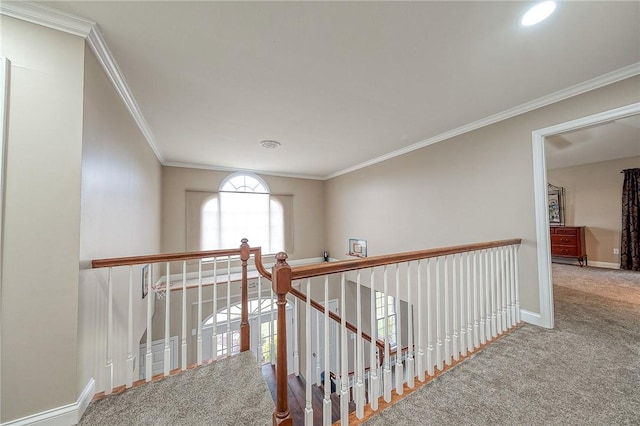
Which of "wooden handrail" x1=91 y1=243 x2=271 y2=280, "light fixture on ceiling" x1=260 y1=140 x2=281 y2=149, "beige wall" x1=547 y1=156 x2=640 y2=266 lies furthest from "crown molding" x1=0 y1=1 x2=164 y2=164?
"beige wall" x1=547 y1=156 x2=640 y2=266

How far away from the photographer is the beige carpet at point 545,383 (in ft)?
4.49

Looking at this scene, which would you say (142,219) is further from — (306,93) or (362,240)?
(362,240)

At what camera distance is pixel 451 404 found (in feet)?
4.83

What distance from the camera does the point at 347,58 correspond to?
1.72m

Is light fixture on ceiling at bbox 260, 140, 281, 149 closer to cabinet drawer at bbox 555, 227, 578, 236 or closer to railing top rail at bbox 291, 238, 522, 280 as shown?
railing top rail at bbox 291, 238, 522, 280

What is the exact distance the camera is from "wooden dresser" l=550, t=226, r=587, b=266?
5258 millimetres

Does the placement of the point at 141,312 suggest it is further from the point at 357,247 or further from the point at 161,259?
the point at 357,247

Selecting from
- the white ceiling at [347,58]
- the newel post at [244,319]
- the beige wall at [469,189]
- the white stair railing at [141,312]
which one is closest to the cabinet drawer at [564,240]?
the beige wall at [469,189]

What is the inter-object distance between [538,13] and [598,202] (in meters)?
6.36

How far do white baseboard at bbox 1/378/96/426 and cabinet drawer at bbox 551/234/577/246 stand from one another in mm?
8069

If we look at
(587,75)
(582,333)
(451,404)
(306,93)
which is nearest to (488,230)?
(582,333)

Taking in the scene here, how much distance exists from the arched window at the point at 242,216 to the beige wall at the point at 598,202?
22.6 feet

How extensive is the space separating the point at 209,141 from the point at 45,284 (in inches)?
99.8

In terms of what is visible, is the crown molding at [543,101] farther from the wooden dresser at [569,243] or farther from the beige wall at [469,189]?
the wooden dresser at [569,243]
